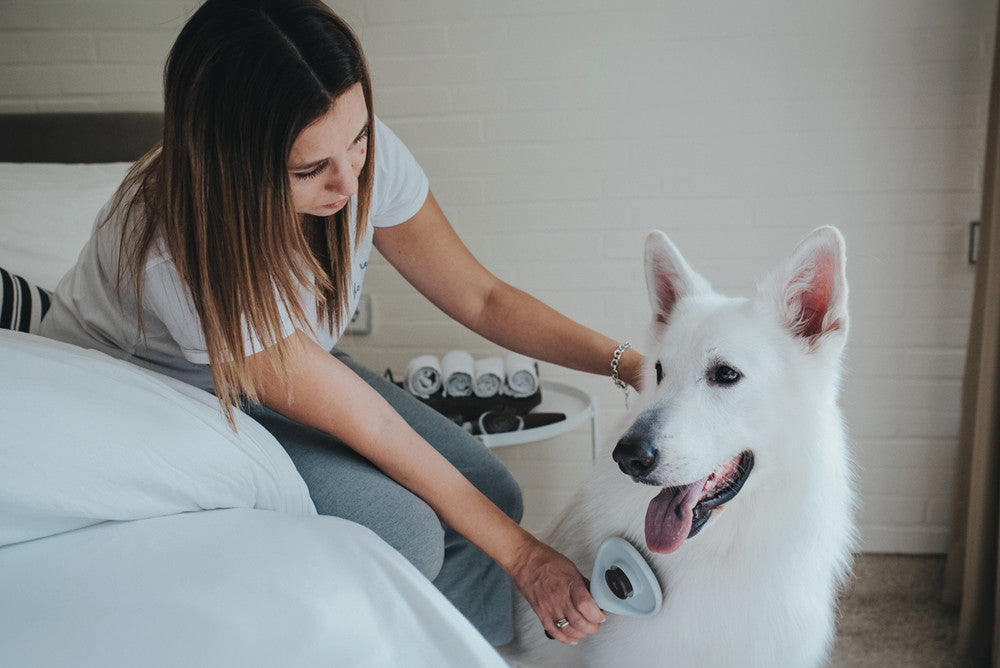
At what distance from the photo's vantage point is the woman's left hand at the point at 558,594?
96 centimetres

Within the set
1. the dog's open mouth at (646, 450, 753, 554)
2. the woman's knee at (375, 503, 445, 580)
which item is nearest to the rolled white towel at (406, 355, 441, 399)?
the woman's knee at (375, 503, 445, 580)

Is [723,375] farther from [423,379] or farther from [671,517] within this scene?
[423,379]

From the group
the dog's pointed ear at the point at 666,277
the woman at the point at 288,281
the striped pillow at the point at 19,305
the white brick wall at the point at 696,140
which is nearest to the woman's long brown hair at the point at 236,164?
the woman at the point at 288,281

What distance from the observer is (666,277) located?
1.09m

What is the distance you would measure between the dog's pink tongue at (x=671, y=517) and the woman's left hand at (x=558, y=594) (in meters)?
0.12

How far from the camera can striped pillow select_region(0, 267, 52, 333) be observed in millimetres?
1205

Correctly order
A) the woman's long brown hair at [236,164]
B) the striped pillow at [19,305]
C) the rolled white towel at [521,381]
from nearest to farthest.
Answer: the woman's long brown hair at [236,164]
the striped pillow at [19,305]
the rolled white towel at [521,381]

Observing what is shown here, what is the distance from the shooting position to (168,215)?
0.91 meters

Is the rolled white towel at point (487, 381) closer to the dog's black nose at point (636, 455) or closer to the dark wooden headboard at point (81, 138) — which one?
the dog's black nose at point (636, 455)

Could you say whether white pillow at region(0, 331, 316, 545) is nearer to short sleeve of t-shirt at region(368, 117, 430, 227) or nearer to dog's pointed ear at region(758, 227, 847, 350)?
short sleeve of t-shirt at region(368, 117, 430, 227)

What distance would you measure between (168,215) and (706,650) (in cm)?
94

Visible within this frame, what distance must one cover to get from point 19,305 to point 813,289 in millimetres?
1315

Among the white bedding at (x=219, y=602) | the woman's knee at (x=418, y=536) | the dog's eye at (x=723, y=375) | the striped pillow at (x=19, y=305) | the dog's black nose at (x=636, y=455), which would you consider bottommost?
the woman's knee at (x=418, y=536)

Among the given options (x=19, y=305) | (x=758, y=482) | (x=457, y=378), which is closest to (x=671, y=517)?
(x=758, y=482)
